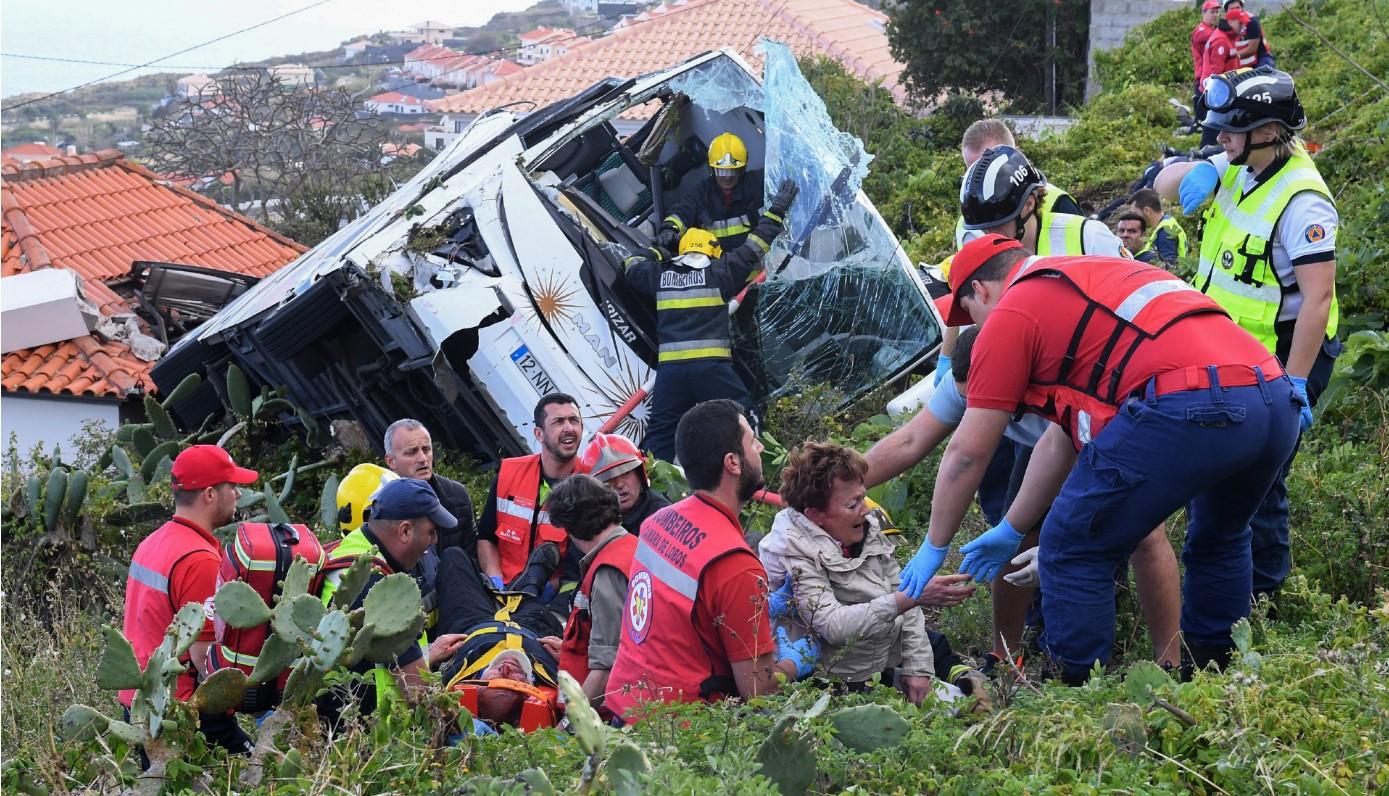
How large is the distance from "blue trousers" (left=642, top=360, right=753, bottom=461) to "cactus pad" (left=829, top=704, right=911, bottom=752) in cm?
425

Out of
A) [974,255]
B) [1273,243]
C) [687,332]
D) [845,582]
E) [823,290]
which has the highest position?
[974,255]

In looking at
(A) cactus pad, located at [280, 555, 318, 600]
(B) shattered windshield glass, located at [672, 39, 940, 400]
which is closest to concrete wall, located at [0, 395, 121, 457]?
(B) shattered windshield glass, located at [672, 39, 940, 400]

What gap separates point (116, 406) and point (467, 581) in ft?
31.6

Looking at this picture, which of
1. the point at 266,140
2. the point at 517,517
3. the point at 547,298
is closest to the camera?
the point at 517,517

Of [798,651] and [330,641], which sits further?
[798,651]

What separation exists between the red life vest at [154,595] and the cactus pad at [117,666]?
114 centimetres

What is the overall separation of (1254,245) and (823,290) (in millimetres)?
3633

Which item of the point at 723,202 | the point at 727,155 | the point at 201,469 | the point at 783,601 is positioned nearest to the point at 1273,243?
the point at 783,601

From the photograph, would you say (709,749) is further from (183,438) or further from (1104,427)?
(183,438)

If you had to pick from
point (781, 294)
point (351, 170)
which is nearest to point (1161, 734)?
point (781, 294)

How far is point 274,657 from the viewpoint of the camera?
348 centimetres

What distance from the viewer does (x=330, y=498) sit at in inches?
302

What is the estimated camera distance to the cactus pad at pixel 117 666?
3.45 m

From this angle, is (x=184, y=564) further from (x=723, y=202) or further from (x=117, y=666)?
(x=723, y=202)
